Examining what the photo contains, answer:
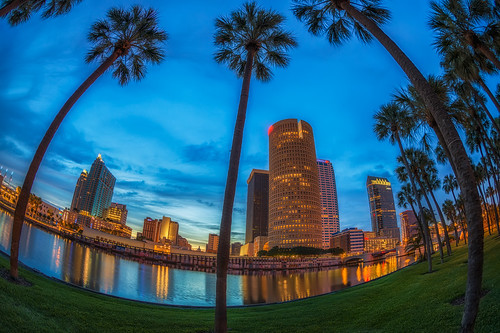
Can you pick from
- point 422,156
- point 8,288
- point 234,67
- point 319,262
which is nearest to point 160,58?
point 234,67

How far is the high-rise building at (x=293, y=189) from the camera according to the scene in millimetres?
162875

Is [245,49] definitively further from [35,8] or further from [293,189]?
[293,189]

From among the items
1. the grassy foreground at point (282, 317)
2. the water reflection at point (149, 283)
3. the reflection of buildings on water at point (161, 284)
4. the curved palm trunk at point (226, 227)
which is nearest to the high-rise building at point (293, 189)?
the water reflection at point (149, 283)

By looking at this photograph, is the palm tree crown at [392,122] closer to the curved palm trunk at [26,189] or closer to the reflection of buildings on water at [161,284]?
the curved palm trunk at [26,189]

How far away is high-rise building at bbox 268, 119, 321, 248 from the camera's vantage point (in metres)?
163

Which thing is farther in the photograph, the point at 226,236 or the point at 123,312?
the point at 123,312

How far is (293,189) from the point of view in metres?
170

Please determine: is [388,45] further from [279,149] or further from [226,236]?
[279,149]

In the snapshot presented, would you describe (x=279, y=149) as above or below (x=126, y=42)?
above

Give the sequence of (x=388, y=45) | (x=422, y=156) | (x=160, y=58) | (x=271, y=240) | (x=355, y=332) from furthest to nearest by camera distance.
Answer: (x=271, y=240) < (x=422, y=156) < (x=160, y=58) < (x=355, y=332) < (x=388, y=45)

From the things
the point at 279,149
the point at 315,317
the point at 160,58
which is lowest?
the point at 315,317

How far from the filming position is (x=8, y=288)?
8336mm

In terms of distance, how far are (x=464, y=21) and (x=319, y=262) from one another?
133154 mm

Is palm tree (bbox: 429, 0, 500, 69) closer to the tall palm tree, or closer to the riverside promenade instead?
the tall palm tree
